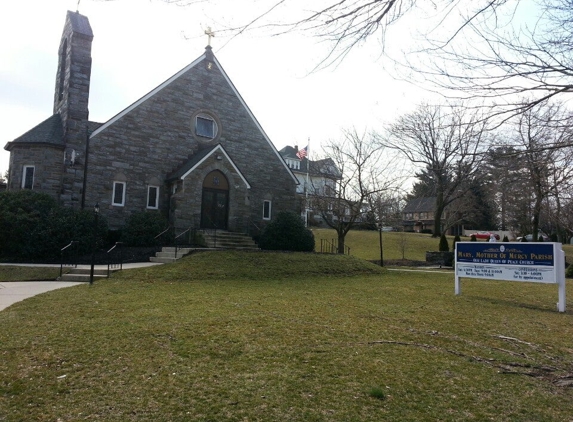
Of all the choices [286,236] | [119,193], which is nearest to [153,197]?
[119,193]

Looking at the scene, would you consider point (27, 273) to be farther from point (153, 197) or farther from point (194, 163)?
point (194, 163)

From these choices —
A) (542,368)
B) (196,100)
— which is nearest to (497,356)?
(542,368)

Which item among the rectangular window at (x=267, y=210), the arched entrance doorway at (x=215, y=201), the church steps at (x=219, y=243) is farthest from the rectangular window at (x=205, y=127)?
the church steps at (x=219, y=243)

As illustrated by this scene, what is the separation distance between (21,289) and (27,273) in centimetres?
351

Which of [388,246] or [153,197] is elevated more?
[153,197]

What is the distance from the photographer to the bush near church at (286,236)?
23.3m

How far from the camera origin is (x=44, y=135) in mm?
20938

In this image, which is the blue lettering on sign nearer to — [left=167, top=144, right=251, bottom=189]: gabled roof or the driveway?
the driveway

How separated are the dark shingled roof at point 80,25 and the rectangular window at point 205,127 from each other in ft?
23.3

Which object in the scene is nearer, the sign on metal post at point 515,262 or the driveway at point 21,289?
the driveway at point 21,289

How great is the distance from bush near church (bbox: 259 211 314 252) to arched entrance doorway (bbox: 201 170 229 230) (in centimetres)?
252

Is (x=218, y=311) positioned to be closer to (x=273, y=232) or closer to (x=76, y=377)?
(x=76, y=377)

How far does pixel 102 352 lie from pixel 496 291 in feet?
39.3

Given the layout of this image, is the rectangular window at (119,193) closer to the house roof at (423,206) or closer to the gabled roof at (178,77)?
the gabled roof at (178,77)
